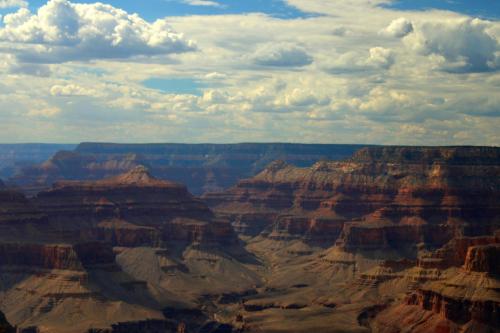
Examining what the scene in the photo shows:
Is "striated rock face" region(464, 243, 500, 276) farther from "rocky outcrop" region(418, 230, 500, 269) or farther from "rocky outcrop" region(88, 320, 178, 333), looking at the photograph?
"rocky outcrop" region(88, 320, 178, 333)

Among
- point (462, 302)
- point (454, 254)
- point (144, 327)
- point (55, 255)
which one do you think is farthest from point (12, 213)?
point (462, 302)

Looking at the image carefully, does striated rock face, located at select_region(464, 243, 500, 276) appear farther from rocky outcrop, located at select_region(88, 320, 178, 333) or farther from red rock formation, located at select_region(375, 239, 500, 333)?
rocky outcrop, located at select_region(88, 320, 178, 333)

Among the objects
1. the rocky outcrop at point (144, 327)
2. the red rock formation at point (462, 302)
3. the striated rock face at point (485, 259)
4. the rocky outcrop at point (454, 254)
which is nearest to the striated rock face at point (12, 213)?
the rocky outcrop at point (144, 327)

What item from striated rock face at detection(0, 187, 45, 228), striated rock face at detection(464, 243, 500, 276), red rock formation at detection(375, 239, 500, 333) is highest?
striated rock face at detection(0, 187, 45, 228)

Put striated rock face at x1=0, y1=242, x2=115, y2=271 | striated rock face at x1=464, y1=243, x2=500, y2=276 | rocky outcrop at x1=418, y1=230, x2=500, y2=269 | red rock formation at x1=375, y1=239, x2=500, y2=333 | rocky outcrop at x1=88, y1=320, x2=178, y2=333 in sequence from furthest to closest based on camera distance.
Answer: striated rock face at x1=0, y1=242, x2=115, y2=271 → rocky outcrop at x1=418, y1=230, x2=500, y2=269 → rocky outcrop at x1=88, y1=320, x2=178, y2=333 → striated rock face at x1=464, y1=243, x2=500, y2=276 → red rock formation at x1=375, y1=239, x2=500, y2=333

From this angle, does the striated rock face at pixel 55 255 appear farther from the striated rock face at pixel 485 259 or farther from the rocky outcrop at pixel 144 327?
the striated rock face at pixel 485 259

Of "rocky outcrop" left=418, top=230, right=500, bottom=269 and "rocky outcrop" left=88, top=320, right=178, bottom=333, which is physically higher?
"rocky outcrop" left=418, top=230, right=500, bottom=269

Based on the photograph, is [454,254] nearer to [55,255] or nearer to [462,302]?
[462,302]

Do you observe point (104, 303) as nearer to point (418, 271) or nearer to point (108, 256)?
point (108, 256)

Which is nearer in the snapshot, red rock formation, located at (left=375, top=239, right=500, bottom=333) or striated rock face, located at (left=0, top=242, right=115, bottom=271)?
red rock formation, located at (left=375, top=239, right=500, bottom=333)

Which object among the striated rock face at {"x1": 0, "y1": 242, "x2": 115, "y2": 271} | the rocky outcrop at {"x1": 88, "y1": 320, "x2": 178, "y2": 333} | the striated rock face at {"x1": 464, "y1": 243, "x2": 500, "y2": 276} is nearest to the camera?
the striated rock face at {"x1": 464, "y1": 243, "x2": 500, "y2": 276}

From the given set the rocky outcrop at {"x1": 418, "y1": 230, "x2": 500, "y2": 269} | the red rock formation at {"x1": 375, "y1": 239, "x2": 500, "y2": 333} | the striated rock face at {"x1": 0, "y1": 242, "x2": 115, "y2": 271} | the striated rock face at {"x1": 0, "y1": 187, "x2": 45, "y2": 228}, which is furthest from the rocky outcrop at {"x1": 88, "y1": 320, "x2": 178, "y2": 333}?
the rocky outcrop at {"x1": 418, "y1": 230, "x2": 500, "y2": 269}

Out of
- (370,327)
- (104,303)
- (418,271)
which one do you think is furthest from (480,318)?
(104,303)
